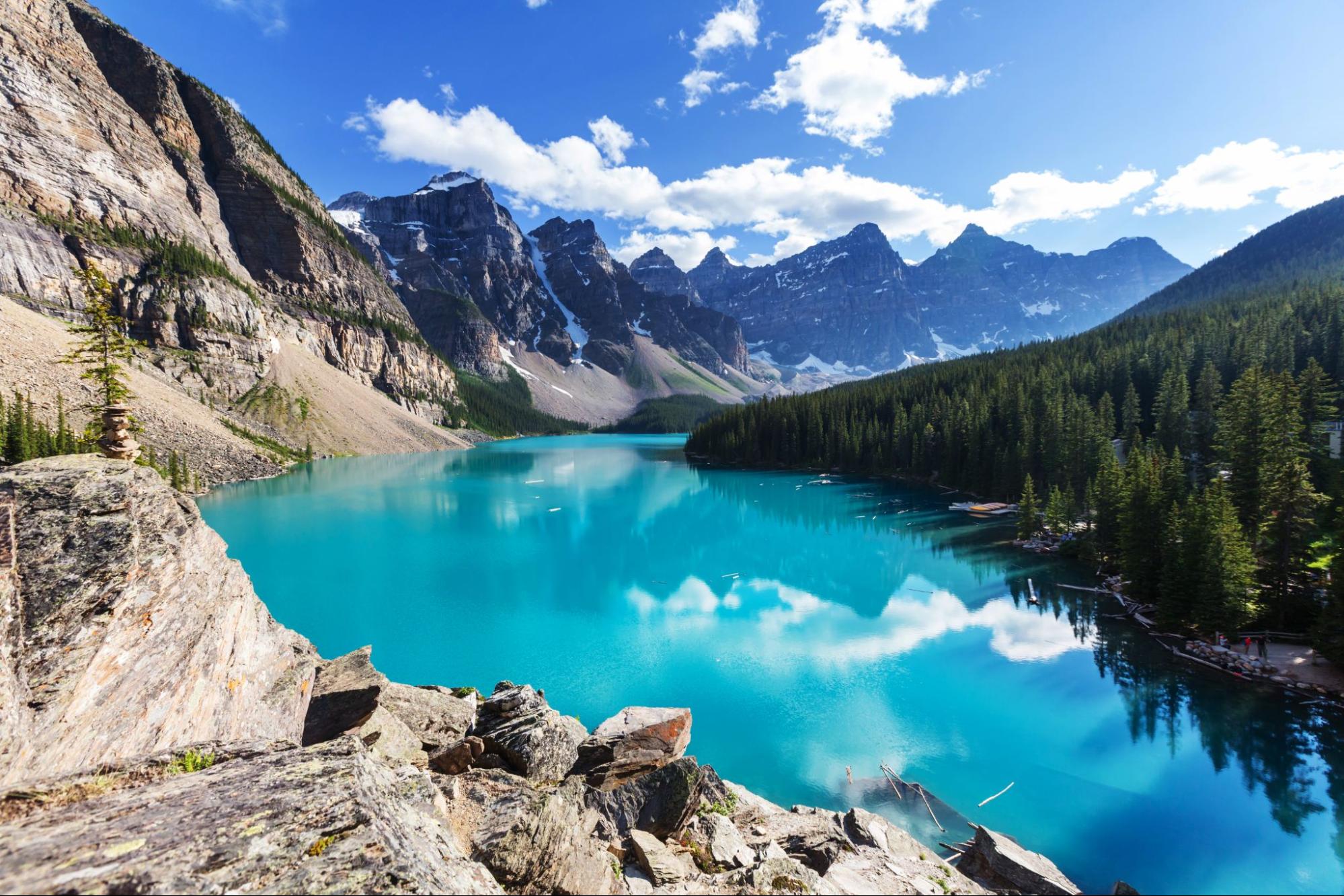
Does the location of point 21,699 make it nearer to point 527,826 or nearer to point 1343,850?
point 527,826

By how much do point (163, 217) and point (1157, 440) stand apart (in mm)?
141450

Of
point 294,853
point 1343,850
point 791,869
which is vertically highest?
point 294,853

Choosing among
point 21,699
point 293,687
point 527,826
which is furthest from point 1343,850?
point 21,699

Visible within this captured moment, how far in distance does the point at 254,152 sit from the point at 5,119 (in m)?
57.2

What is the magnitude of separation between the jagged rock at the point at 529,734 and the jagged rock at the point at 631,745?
1.41 feet

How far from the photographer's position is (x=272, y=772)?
471cm

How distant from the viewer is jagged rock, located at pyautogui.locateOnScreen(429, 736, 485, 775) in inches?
372

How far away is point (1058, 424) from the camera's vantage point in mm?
49375

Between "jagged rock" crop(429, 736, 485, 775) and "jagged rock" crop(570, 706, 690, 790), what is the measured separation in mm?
2142

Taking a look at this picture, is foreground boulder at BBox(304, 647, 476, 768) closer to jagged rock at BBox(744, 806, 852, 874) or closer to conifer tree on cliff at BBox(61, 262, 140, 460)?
jagged rock at BBox(744, 806, 852, 874)

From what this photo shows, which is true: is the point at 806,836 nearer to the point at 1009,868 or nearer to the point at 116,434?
the point at 1009,868

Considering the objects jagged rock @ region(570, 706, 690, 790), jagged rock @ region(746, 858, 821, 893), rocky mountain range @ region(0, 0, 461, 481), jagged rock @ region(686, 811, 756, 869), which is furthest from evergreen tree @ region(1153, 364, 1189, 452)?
rocky mountain range @ region(0, 0, 461, 481)

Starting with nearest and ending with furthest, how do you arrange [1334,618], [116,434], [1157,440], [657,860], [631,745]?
[657,860] < [631,745] < [116,434] < [1334,618] < [1157,440]

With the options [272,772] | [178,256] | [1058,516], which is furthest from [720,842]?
[178,256]
